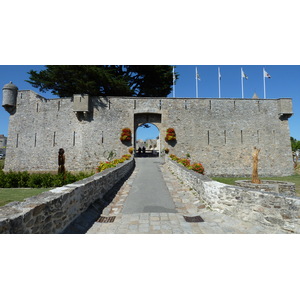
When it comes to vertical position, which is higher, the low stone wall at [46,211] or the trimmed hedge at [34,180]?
the low stone wall at [46,211]

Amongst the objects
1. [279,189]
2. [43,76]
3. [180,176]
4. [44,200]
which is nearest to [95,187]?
[44,200]

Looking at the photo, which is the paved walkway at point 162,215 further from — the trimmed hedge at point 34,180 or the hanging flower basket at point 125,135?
the hanging flower basket at point 125,135

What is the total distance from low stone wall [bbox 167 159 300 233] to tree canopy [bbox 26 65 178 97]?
1678 cm

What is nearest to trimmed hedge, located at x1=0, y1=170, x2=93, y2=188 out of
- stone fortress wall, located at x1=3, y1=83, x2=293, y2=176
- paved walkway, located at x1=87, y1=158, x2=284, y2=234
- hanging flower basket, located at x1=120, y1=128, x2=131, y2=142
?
paved walkway, located at x1=87, y1=158, x2=284, y2=234

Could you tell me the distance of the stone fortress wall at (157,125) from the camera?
1844 centimetres

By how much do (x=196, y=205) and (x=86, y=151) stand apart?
14.8m

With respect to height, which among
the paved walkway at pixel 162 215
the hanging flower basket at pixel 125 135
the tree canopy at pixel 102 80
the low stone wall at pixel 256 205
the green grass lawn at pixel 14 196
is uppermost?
the tree canopy at pixel 102 80

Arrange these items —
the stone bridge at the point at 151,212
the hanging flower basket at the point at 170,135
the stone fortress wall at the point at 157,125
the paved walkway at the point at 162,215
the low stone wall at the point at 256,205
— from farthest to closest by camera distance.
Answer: the stone fortress wall at the point at 157,125, the hanging flower basket at the point at 170,135, the paved walkway at the point at 162,215, the low stone wall at the point at 256,205, the stone bridge at the point at 151,212

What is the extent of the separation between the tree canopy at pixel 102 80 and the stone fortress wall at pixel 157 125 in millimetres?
1632

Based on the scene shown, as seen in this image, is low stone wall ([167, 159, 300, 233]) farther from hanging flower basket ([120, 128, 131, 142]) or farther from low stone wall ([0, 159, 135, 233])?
hanging flower basket ([120, 128, 131, 142])

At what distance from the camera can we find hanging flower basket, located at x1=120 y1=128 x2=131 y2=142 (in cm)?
1792

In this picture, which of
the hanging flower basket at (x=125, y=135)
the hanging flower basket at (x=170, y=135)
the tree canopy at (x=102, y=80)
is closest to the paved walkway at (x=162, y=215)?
the hanging flower basket at (x=125, y=135)

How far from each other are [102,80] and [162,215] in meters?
17.4

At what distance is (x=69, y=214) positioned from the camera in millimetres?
3715
